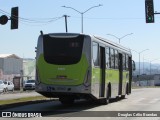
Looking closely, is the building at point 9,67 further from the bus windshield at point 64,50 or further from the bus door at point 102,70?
the bus windshield at point 64,50

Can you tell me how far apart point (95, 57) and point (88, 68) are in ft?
3.93

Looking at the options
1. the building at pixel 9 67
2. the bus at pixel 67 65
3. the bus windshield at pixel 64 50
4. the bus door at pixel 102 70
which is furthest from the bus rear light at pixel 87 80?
the building at pixel 9 67

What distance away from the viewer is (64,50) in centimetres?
2133

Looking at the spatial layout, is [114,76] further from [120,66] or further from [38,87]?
[38,87]

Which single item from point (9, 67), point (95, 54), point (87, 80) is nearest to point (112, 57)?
point (95, 54)

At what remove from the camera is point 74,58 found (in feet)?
69.6

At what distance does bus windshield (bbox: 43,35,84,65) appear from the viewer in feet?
69.7

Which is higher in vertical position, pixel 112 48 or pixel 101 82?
pixel 112 48

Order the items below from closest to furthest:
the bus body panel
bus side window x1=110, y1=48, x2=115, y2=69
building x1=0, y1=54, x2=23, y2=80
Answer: the bus body panel
bus side window x1=110, y1=48, x2=115, y2=69
building x1=0, y1=54, x2=23, y2=80

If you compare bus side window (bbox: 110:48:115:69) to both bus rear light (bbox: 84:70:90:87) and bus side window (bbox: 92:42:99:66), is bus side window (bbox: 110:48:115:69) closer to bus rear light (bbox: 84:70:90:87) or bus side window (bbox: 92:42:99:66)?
bus side window (bbox: 92:42:99:66)

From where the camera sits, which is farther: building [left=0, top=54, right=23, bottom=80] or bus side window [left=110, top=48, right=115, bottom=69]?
building [left=0, top=54, right=23, bottom=80]

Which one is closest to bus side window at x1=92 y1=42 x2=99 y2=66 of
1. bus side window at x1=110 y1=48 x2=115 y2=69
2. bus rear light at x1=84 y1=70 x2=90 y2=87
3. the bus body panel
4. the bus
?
the bus

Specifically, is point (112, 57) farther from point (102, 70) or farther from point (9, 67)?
point (9, 67)

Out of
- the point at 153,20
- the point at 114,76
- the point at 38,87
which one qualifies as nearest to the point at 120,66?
the point at 114,76
